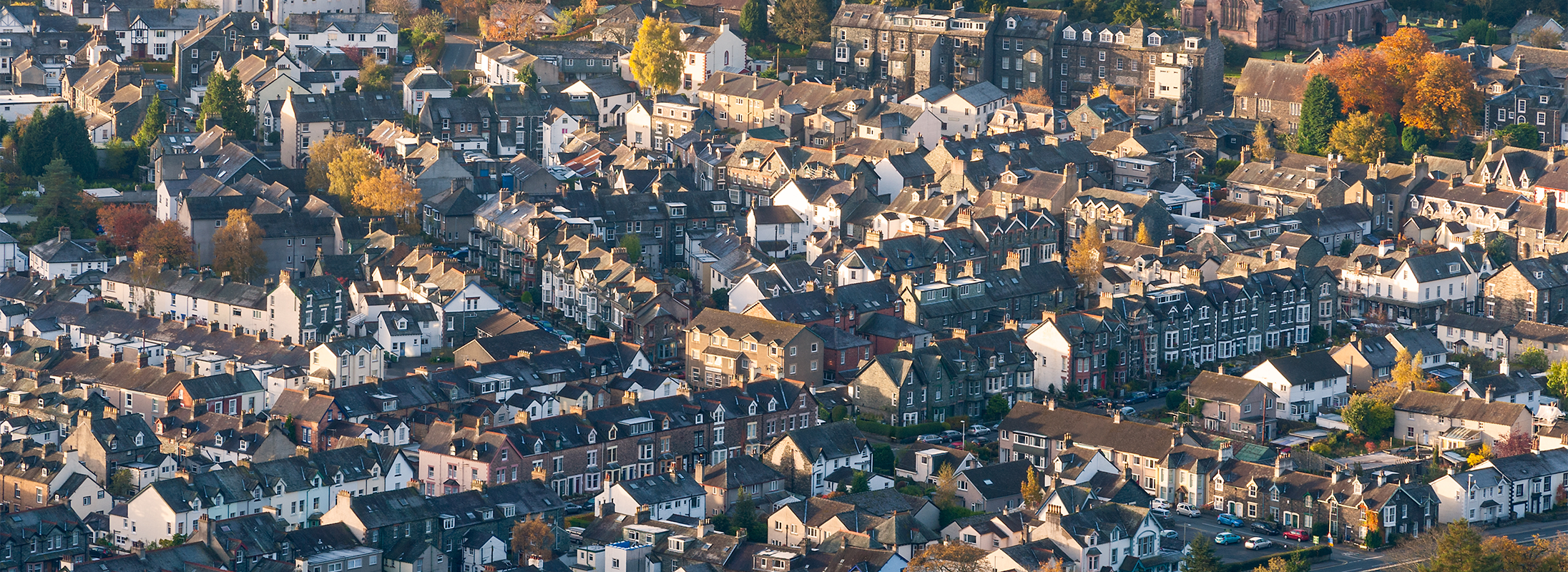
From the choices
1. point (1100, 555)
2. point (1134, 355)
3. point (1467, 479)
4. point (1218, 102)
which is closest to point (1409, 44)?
point (1218, 102)

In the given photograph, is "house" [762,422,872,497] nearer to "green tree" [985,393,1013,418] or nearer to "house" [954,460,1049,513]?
"house" [954,460,1049,513]

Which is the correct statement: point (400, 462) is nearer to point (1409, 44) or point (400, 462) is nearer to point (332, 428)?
point (332, 428)

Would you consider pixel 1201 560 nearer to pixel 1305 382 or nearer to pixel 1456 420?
pixel 1456 420

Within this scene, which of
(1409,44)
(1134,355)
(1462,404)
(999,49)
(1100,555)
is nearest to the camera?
(1100,555)

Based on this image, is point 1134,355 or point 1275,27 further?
point 1275,27

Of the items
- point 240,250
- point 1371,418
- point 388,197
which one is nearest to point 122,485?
point 240,250

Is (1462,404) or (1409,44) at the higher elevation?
(1409,44)

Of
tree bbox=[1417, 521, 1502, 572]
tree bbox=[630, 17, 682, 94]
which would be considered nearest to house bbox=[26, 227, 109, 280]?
tree bbox=[630, 17, 682, 94]

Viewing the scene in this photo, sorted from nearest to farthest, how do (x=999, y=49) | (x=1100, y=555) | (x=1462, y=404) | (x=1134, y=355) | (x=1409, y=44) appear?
(x=1100, y=555)
(x=1462, y=404)
(x=1134, y=355)
(x=1409, y=44)
(x=999, y=49)
